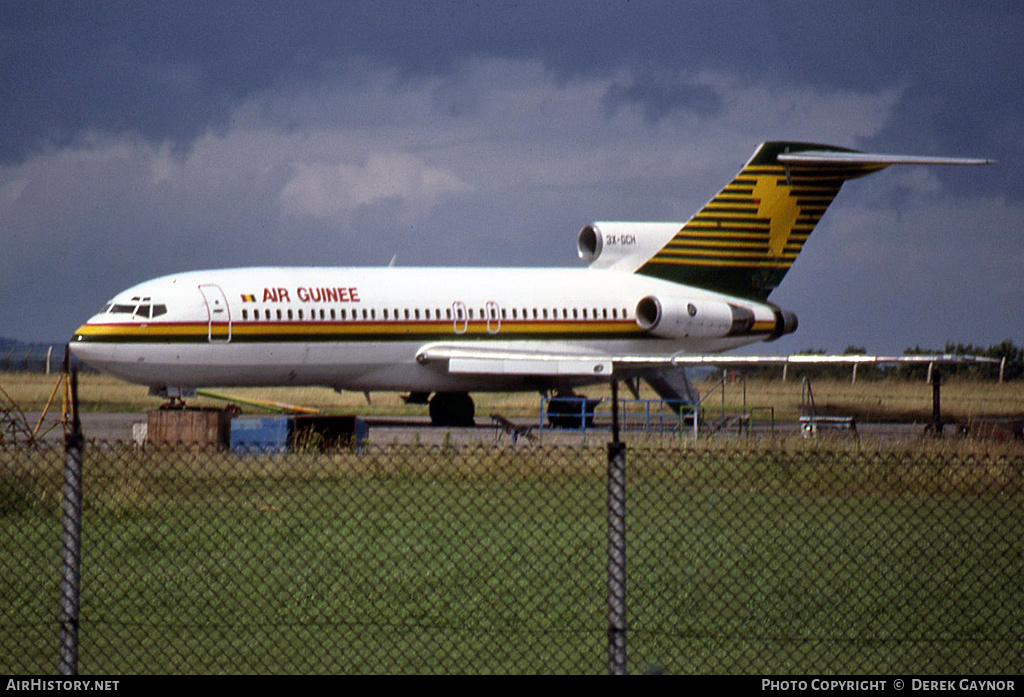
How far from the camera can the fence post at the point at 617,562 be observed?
289 inches

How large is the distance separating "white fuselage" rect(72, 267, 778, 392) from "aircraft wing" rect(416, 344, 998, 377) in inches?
8.4

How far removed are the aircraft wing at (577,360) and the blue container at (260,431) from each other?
314 inches

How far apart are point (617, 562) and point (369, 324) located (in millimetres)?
22826

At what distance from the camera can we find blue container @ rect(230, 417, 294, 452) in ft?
74.3

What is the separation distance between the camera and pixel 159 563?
11938mm

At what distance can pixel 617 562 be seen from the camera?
739 cm

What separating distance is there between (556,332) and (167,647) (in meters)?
23.5

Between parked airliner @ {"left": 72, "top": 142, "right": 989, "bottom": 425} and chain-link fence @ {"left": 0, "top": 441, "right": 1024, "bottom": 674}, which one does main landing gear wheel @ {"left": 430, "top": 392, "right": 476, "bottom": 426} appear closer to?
parked airliner @ {"left": 72, "top": 142, "right": 989, "bottom": 425}

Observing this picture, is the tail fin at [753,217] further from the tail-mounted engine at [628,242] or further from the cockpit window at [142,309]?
the cockpit window at [142,309]

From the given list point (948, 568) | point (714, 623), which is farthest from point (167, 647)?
point (948, 568)

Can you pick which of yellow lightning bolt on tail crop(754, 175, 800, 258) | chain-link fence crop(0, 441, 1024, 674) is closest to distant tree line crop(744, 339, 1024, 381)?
yellow lightning bolt on tail crop(754, 175, 800, 258)

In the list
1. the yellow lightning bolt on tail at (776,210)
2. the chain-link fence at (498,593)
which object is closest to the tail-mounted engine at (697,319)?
the yellow lightning bolt on tail at (776,210)

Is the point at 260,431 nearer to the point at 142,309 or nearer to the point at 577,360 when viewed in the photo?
the point at 142,309
